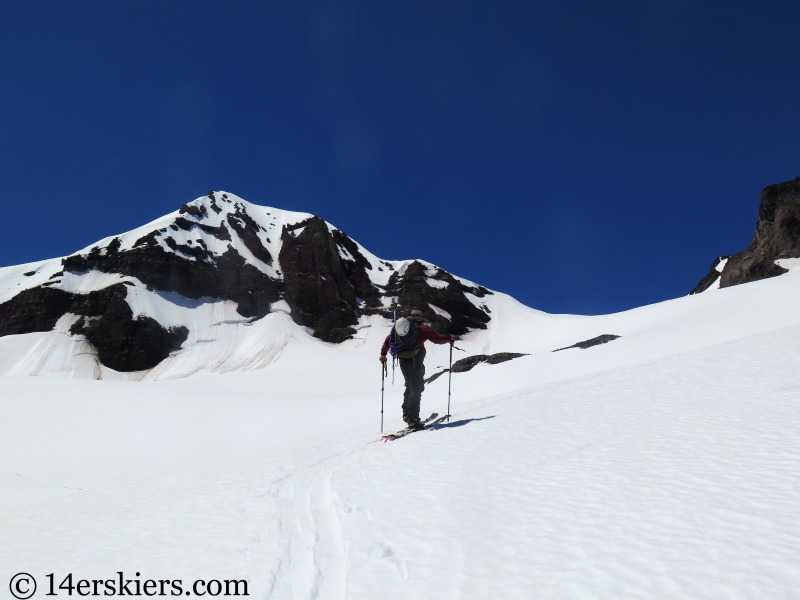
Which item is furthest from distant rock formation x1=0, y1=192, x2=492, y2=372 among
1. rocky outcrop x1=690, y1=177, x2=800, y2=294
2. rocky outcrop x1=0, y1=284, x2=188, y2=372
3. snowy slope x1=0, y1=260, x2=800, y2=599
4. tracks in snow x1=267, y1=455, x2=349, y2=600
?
tracks in snow x1=267, y1=455, x2=349, y2=600

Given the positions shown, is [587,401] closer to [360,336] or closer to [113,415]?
[113,415]

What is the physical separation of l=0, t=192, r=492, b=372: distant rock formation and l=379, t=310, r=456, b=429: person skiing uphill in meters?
57.1

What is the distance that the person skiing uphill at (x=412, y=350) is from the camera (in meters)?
8.46

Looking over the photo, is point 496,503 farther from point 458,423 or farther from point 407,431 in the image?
point 458,423

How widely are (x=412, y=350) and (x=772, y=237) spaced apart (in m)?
64.3

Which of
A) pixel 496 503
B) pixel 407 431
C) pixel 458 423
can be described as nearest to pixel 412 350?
pixel 407 431

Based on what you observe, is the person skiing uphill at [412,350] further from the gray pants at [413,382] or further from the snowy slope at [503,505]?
the snowy slope at [503,505]

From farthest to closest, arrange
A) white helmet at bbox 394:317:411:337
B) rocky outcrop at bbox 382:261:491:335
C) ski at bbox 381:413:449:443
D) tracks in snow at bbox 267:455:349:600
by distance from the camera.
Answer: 1. rocky outcrop at bbox 382:261:491:335
2. white helmet at bbox 394:317:411:337
3. ski at bbox 381:413:449:443
4. tracks in snow at bbox 267:455:349:600

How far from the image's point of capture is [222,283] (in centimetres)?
7112

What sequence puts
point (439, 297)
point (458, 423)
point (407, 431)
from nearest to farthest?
1. point (407, 431)
2. point (458, 423)
3. point (439, 297)

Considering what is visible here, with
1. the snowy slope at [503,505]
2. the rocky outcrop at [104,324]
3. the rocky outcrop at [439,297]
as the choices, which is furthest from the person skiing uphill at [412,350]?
the rocky outcrop at [104,324]
